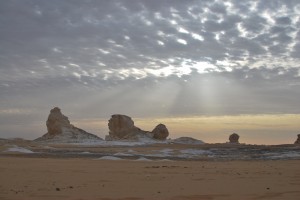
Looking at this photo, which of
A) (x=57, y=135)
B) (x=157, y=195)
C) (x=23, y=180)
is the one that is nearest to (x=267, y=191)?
(x=157, y=195)

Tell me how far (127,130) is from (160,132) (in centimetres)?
850

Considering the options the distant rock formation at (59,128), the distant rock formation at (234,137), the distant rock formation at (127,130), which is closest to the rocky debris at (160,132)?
the distant rock formation at (127,130)

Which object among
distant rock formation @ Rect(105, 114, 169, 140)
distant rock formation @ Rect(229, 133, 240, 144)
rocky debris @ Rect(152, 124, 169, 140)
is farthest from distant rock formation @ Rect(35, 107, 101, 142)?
distant rock formation @ Rect(229, 133, 240, 144)

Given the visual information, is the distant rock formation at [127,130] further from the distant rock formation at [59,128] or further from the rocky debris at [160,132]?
the distant rock formation at [59,128]

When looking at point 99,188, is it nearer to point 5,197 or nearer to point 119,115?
point 5,197

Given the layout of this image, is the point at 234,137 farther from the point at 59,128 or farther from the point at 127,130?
the point at 59,128

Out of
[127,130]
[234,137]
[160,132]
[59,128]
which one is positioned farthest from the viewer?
[234,137]

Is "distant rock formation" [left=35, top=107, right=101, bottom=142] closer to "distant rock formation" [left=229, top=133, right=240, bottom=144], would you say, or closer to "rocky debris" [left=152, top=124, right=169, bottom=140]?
"rocky debris" [left=152, top=124, right=169, bottom=140]

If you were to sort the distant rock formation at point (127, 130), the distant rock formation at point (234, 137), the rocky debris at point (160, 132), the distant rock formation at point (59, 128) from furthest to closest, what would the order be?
the distant rock formation at point (234, 137), the rocky debris at point (160, 132), the distant rock formation at point (127, 130), the distant rock formation at point (59, 128)

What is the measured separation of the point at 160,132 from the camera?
102 meters

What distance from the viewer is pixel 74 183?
1366 cm

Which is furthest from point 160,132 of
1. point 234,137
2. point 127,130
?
point 234,137

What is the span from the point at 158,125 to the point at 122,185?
298 feet

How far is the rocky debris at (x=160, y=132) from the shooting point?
334 ft
